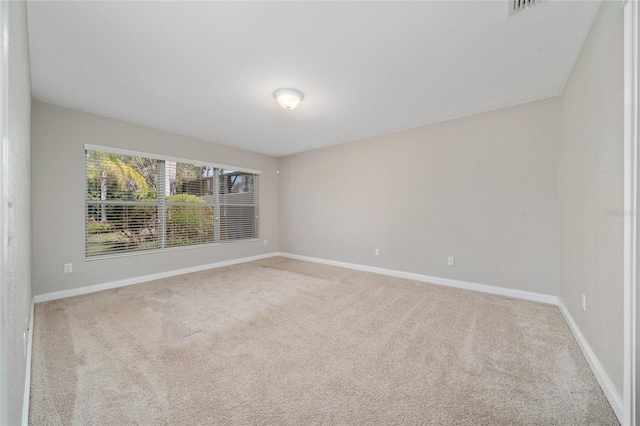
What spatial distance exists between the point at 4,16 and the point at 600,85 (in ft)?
10.2

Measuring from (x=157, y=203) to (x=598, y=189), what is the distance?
5184mm

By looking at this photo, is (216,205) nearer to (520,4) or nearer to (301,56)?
(301,56)

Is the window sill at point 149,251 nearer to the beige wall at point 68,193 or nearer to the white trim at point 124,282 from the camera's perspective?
the beige wall at point 68,193

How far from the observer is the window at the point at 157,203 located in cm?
354

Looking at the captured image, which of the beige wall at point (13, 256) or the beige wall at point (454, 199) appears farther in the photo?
the beige wall at point (454, 199)

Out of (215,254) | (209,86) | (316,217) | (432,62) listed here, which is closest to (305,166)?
(316,217)

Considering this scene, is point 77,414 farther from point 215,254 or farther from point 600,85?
point 600,85

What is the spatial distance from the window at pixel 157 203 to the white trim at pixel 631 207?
5.03 m

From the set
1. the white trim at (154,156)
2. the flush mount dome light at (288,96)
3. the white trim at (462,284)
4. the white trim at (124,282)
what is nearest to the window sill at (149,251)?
the white trim at (124,282)

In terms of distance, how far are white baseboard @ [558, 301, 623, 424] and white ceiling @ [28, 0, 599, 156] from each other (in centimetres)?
241

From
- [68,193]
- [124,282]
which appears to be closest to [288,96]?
[68,193]

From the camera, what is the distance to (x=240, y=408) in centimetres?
144

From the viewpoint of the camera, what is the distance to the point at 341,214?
5.00 metres

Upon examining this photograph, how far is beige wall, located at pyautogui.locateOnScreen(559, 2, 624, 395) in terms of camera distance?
1443mm
